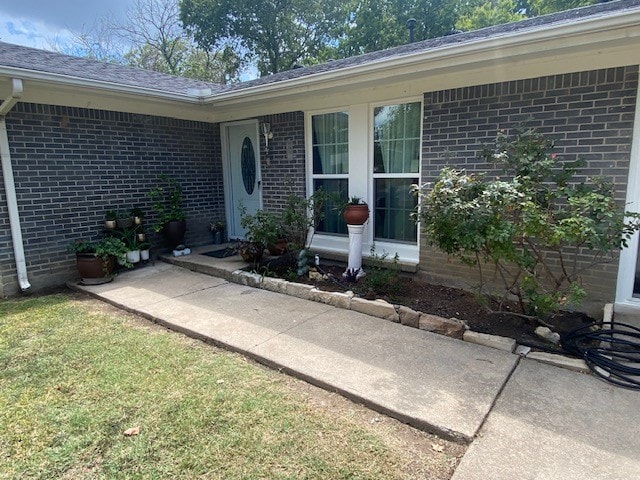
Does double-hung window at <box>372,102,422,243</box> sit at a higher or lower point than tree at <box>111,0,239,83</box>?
lower

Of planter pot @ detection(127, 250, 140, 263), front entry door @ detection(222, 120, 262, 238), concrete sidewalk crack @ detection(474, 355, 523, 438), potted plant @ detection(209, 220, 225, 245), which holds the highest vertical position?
front entry door @ detection(222, 120, 262, 238)

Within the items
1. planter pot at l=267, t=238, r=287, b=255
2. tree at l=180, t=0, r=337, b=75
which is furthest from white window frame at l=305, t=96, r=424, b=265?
tree at l=180, t=0, r=337, b=75

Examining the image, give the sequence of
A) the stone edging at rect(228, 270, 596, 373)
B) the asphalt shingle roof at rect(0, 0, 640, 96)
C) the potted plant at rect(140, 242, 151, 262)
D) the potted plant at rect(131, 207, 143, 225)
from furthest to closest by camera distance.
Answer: the potted plant at rect(140, 242, 151, 262) → the potted plant at rect(131, 207, 143, 225) → the asphalt shingle roof at rect(0, 0, 640, 96) → the stone edging at rect(228, 270, 596, 373)

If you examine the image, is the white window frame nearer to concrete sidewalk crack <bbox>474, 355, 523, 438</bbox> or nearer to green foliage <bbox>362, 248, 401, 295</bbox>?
green foliage <bbox>362, 248, 401, 295</bbox>

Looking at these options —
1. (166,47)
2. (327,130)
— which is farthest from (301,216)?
(166,47)

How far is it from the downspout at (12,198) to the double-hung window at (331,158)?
3.65 metres

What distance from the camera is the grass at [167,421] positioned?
1942 millimetres

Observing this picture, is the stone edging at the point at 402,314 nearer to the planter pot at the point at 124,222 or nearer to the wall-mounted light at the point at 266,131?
the planter pot at the point at 124,222

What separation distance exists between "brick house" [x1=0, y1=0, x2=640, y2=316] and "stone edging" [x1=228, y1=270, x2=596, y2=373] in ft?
3.64

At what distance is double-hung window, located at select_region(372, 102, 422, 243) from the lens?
188 inches

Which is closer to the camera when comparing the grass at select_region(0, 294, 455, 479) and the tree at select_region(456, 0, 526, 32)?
the grass at select_region(0, 294, 455, 479)

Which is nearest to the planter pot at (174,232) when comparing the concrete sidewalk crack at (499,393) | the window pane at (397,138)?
the window pane at (397,138)

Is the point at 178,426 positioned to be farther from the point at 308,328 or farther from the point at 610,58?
the point at 610,58

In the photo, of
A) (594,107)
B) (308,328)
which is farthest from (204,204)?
(594,107)
